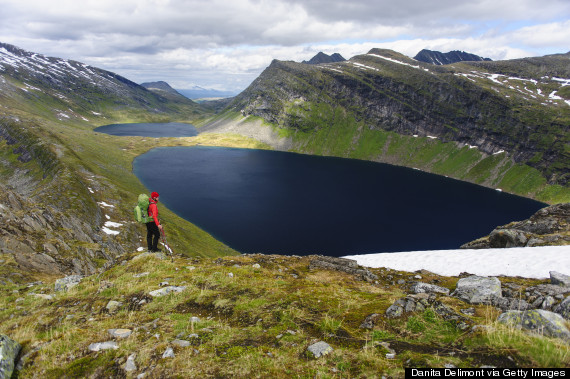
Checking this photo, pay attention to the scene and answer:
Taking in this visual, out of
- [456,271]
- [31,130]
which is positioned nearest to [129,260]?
[456,271]

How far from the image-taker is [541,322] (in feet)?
23.5

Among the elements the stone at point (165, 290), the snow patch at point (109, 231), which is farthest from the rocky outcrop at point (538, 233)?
the snow patch at point (109, 231)

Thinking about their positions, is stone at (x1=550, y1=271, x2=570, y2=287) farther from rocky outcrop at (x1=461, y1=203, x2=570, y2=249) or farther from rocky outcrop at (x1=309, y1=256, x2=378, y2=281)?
rocky outcrop at (x1=461, y1=203, x2=570, y2=249)

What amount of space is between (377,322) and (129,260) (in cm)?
1583

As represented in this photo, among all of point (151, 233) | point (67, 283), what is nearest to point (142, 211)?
point (151, 233)

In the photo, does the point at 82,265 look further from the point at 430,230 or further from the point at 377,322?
the point at 430,230

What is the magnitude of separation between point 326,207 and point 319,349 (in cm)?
10761

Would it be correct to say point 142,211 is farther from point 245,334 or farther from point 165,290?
point 245,334

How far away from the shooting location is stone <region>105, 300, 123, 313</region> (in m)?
11.2

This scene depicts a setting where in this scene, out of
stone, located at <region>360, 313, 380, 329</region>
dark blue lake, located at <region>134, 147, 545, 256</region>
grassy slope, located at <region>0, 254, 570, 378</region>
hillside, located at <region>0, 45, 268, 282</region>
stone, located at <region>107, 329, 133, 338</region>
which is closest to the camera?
grassy slope, located at <region>0, 254, 570, 378</region>

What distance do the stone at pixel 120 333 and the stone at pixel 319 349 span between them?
18.8 feet

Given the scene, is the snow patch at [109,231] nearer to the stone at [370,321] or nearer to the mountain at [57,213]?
the mountain at [57,213]

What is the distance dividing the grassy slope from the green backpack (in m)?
4.16

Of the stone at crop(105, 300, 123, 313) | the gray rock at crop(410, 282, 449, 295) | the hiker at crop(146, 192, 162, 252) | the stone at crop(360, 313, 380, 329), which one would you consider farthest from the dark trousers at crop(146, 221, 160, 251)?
the gray rock at crop(410, 282, 449, 295)
